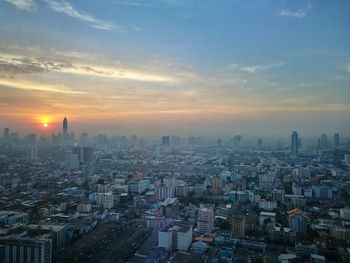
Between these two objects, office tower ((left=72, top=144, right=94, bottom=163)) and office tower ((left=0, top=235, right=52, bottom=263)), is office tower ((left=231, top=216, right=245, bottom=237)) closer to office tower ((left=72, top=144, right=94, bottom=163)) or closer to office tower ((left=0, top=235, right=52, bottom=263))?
office tower ((left=0, top=235, right=52, bottom=263))

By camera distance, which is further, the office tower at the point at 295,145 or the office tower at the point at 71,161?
the office tower at the point at 295,145

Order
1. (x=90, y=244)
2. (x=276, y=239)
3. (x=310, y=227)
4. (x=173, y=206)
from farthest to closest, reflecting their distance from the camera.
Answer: (x=173, y=206), (x=310, y=227), (x=276, y=239), (x=90, y=244)

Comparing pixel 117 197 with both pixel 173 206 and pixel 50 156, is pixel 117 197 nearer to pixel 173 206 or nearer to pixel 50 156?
pixel 173 206

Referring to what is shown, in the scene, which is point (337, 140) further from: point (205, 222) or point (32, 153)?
point (32, 153)

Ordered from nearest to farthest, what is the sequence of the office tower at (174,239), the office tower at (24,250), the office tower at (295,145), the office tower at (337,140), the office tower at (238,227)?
the office tower at (24,250) → the office tower at (174,239) → the office tower at (238,227) → the office tower at (337,140) → the office tower at (295,145)

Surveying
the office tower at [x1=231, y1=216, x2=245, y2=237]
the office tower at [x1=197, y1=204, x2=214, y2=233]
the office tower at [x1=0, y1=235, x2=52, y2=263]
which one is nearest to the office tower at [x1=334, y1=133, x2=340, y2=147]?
the office tower at [x1=231, y1=216, x2=245, y2=237]

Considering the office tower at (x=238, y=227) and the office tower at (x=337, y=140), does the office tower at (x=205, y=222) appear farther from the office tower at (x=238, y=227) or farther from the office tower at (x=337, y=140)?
the office tower at (x=337, y=140)

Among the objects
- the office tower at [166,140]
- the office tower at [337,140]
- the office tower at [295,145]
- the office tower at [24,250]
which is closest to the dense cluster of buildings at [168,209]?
the office tower at [24,250]


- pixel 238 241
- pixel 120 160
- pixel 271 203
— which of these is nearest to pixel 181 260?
pixel 238 241

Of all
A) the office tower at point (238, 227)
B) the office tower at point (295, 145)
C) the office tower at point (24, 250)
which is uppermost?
the office tower at point (295, 145)

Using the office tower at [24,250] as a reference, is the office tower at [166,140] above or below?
above

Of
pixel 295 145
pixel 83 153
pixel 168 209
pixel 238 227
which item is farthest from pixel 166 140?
pixel 238 227
